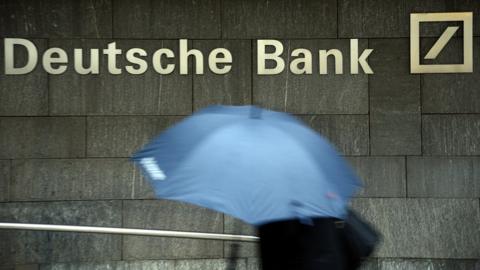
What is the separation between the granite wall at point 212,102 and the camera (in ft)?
26.3

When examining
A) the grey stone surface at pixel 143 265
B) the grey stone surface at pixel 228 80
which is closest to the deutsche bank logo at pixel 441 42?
the grey stone surface at pixel 228 80

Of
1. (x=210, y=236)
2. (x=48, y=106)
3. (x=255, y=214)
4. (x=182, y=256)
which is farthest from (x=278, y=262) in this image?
(x=48, y=106)

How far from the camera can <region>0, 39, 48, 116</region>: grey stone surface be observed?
8.00 metres

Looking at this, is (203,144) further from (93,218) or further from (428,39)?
(428,39)

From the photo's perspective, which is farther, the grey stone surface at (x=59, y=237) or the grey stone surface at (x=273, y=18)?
the grey stone surface at (x=273, y=18)

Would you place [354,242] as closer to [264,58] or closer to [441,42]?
[264,58]

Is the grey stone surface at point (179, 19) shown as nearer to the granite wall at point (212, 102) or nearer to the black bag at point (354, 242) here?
the granite wall at point (212, 102)

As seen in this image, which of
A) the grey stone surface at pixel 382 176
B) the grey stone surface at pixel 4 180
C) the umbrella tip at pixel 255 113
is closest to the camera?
the umbrella tip at pixel 255 113

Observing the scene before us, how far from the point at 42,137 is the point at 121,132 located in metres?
0.92

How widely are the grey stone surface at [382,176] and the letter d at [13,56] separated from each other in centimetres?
409

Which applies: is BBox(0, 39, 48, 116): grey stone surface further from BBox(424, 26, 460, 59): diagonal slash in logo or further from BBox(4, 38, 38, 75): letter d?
BBox(424, 26, 460, 59): diagonal slash in logo

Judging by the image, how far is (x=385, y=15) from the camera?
27.0 feet

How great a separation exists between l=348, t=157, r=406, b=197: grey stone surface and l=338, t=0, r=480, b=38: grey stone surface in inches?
60.2

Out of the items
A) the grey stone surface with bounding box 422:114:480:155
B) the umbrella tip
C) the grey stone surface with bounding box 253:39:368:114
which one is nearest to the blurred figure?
the umbrella tip
